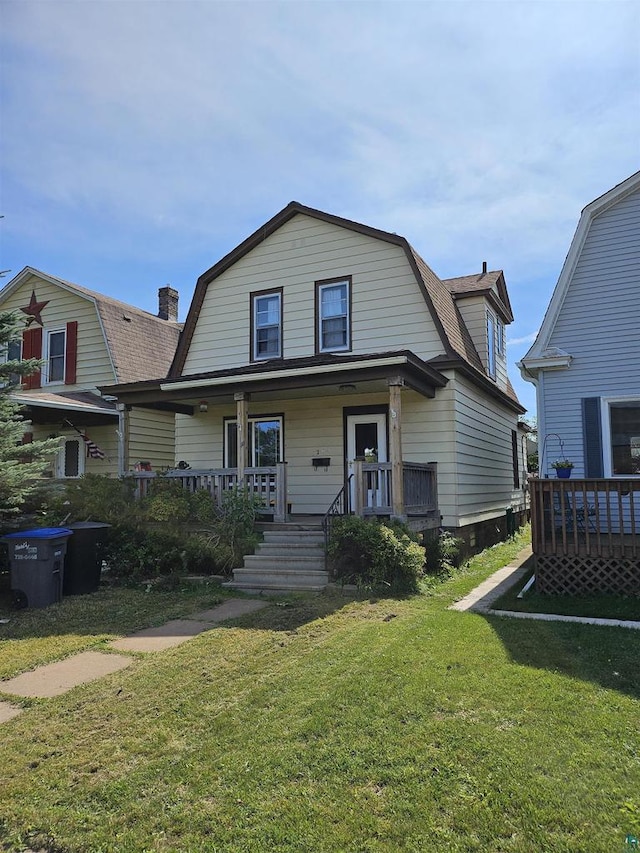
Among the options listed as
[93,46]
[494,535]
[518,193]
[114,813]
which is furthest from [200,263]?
[114,813]

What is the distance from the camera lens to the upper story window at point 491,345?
48.4ft

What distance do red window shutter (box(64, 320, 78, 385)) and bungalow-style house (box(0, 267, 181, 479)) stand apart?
30 millimetres

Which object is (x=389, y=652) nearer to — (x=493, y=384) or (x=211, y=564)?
(x=211, y=564)

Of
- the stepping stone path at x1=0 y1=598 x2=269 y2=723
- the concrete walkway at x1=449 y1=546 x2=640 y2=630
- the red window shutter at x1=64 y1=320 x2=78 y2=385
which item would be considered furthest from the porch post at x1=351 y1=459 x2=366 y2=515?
the red window shutter at x1=64 y1=320 x2=78 y2=385

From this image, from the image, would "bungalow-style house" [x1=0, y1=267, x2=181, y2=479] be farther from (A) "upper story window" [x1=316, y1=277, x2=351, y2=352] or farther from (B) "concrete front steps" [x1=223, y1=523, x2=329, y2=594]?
(B) "concrete front steps" [x1=223, y1=523, x2=329, y2=594]

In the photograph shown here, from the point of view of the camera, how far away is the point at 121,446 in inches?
506

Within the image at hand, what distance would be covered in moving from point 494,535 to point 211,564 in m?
8.38

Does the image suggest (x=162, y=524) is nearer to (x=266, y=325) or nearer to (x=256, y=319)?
(x=266, y=325)

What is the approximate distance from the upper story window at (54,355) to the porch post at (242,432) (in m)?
8.54

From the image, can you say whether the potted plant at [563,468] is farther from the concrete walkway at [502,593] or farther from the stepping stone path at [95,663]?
the stepping stone path at [95,663]

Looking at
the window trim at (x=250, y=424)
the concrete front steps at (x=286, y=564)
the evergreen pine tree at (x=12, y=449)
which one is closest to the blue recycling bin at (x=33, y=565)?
the evergreen pine tree at (x=12, y=449)

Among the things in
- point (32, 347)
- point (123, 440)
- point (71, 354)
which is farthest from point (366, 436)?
point (32, 347)

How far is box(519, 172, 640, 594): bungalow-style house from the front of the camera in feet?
31.4

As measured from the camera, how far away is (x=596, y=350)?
392 inches
